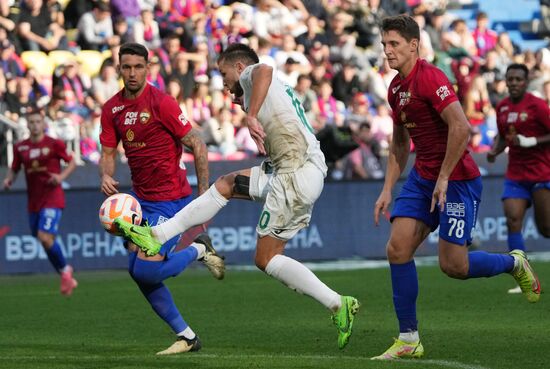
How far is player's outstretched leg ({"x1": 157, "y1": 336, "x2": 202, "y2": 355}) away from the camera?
972cm

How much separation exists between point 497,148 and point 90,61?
1090 centimetres

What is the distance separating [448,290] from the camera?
14953mm

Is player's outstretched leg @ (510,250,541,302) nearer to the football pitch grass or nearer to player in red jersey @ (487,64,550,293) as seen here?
the football pitch grass

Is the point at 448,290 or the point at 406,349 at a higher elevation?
the point at 406,349

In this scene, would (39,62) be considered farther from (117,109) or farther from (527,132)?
(117,109)

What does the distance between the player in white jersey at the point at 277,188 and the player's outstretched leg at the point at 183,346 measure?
1397mm

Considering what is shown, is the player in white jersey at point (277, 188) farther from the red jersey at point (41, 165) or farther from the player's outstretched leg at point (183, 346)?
the red jersey at point (41, 165)

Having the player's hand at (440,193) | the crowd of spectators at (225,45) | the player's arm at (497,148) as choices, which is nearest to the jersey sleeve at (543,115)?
the player's arm at (497,148)

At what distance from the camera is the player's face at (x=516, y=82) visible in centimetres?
1409

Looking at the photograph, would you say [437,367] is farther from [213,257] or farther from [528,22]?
[528,22]

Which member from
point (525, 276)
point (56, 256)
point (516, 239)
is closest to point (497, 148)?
point (516, 239)

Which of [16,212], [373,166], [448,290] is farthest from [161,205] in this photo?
[373,166]

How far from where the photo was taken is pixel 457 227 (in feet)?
29.9

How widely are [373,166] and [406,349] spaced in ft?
41.2
